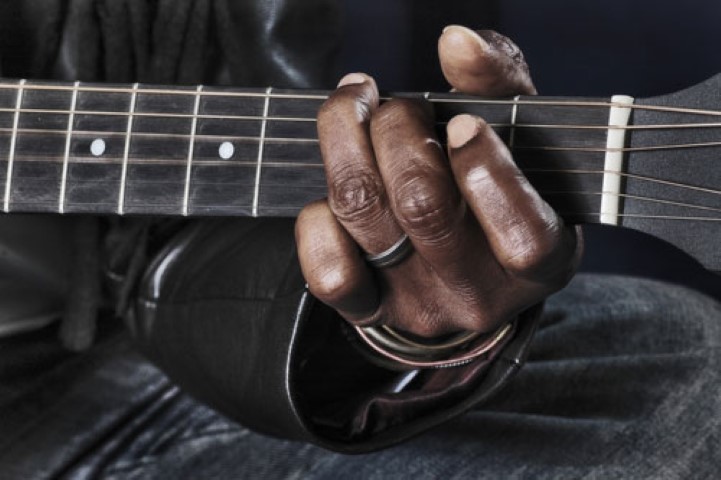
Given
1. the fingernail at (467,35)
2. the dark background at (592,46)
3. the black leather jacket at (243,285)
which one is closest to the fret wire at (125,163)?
the black leather jacket at (243,285)

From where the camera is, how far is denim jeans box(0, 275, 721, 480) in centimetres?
71

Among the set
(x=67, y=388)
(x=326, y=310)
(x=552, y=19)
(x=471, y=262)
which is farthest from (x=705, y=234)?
(x=552, y=19)

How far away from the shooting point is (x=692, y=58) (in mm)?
1339

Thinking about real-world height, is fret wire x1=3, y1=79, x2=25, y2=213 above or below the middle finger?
below

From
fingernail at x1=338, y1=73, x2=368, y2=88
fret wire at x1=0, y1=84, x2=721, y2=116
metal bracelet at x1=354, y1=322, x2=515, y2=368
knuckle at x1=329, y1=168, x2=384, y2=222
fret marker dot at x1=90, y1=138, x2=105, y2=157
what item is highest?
fingernail at x1=338, y1=73, x2=368, y2=88

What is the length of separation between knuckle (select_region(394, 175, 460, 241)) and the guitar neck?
0.24 ft

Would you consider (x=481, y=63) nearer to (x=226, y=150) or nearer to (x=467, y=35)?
(x=467, y=35)

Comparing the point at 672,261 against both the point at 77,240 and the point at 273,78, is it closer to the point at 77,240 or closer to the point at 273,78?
the point at 273,78

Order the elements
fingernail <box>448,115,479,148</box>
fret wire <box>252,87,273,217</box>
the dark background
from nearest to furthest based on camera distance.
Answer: fingernail <box>448,115,479,148</box>
fret wire <box>252,87,273,217</box>
the dark background

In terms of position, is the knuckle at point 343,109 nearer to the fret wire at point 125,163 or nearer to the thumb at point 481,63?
the thumb at point 481,63

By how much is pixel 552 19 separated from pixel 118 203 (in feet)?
2.70

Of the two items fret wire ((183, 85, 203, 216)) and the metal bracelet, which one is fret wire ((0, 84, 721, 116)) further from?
the metal bracelet

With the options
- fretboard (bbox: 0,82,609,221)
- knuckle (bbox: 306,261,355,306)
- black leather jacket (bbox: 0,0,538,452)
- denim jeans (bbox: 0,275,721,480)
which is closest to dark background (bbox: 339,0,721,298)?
black leather jacket (bbox: 0,0,538,452)

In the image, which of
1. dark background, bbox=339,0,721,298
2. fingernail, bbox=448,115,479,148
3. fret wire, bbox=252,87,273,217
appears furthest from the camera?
dark background, bbox=339,0,721,298
